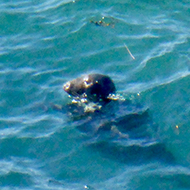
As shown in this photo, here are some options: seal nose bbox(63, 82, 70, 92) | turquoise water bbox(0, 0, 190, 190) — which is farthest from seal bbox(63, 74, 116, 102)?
turquoise water bbox(0, 0, 190, 190)

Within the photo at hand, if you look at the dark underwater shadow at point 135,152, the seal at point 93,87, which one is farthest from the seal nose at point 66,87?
the dark underwater shadow at point 135,152

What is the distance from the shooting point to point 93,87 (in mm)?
9984

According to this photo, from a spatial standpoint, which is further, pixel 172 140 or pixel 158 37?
pixel 158 37

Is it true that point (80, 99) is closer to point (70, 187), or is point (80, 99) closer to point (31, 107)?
point (31, 107)

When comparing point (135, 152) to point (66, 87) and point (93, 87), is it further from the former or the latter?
point (66, 87)

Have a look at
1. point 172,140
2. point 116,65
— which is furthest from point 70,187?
point 116,65

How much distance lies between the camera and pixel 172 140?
29.6 ft

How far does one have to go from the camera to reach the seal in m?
9.97

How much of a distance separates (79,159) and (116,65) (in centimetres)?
376

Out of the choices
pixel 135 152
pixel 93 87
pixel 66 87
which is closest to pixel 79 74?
pixel 66 87

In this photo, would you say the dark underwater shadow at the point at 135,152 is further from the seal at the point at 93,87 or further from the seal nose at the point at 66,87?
the seal nose at the point at 66,87

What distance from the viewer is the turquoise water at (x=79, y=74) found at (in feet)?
27.5

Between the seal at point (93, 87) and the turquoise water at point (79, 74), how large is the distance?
549 mm

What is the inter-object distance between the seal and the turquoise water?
55 cm
